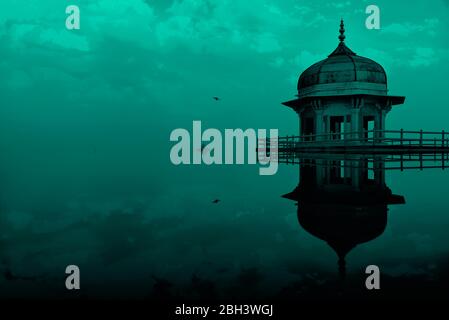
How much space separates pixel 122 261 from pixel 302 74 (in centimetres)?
2465

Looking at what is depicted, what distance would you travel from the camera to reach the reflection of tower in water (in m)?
4.79

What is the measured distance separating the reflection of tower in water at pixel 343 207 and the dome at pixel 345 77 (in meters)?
12.7

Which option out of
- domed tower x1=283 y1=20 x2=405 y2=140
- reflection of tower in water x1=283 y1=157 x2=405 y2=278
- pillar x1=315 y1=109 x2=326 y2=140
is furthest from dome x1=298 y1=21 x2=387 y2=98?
reflection of tower in water x1=283 y1=157 x2=405 y2=278

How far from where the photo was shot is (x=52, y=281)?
3.49 metres

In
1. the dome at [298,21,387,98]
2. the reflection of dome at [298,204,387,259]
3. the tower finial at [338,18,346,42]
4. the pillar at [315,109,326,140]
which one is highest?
the tower finial at [338,18,346,42]

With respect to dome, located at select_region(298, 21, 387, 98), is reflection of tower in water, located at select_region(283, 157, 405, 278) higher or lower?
lower

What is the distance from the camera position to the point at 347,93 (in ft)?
76.1

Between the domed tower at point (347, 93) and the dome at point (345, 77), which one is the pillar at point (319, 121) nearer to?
the domed tower at point (347, 93)

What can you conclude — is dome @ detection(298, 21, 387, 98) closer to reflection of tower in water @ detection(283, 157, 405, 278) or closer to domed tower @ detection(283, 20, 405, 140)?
domed tower @ detection(283, 20, 405, 140)

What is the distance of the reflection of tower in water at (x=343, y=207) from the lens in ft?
15.7

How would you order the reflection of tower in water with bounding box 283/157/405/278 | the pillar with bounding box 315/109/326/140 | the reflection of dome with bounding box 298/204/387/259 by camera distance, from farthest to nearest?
the pillar with bounding box 315/109/326/140
the reflection of tower in water with bounding box 283/157/405/278
the reflection of dome with bounding box 298/204/387/259
